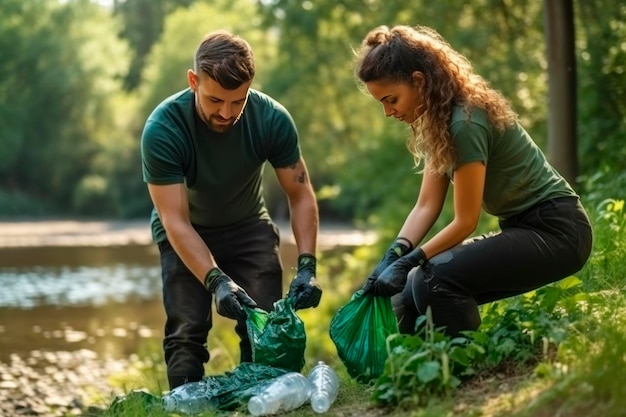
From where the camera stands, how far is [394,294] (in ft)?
14.0

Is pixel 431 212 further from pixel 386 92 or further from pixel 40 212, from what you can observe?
pixel 40 212

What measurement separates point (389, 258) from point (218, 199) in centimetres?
109

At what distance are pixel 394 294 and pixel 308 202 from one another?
908mm

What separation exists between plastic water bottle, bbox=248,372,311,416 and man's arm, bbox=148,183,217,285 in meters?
0.66

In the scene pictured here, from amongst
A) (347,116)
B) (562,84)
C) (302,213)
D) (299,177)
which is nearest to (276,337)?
(302,213)

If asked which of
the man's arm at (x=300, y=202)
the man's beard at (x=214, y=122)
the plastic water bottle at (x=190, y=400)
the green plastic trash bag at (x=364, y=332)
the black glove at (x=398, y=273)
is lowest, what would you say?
the plastic water bottle at (x=190, y=400)

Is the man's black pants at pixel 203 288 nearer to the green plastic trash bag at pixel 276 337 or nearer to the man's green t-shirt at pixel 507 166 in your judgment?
the green plastic trash bag at pixel 276 337

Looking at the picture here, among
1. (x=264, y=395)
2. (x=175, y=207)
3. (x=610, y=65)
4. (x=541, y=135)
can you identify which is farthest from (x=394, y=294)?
(x=541, y=135)

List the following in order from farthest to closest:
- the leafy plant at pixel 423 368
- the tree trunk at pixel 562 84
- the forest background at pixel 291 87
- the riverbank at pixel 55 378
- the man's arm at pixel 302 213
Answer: the forest background at pixel 291 87 < the tree trunk at pixel 562 84 < the riverbank at pixel 55 378 < the man's arm at pixel 302 213 < the leafy plant at pixel 423 368

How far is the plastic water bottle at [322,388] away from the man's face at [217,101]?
1.23m

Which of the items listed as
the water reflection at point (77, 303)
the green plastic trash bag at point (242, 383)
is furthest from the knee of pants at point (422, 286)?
the water reflection at point (77, 303)

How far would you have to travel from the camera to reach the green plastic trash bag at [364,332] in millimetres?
4285

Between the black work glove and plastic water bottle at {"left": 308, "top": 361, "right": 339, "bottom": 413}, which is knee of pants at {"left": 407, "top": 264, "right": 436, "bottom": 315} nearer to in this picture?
the black work glove

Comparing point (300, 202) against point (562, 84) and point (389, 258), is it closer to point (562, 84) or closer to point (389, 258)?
point (389, 258)
